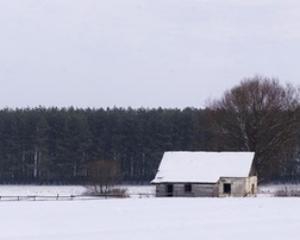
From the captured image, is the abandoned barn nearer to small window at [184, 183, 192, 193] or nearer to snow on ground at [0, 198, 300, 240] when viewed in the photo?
small window at [184, 183, 192, 193]

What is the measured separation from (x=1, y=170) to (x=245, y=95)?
41725 mm

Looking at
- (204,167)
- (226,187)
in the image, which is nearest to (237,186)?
(226,187)

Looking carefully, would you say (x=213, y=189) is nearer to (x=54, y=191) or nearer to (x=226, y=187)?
(x=226, y=187)

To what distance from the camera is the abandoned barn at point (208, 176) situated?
63.3 metres

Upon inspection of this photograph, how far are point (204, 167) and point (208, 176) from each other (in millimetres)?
1682

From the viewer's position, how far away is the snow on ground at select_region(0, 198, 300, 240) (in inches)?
1147

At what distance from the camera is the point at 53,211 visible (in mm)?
42500

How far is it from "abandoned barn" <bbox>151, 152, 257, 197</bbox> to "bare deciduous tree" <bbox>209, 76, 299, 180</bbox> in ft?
16.1

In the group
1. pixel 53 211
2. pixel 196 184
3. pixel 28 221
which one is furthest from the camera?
pixel 196 184

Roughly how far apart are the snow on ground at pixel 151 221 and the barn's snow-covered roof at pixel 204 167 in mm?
13669

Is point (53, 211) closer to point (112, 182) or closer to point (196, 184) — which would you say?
point (196, 184)

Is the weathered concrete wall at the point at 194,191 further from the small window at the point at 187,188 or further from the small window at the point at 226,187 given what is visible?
the small window at the point at 226,187

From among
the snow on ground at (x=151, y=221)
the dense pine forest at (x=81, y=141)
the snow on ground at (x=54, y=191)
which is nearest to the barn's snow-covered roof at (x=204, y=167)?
the snow on ground at (x=54, y=191)

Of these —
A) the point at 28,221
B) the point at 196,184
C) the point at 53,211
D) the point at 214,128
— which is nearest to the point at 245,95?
the point at 214,128
